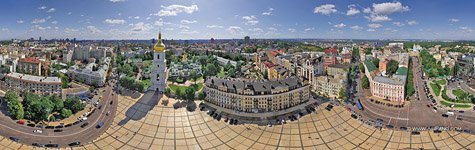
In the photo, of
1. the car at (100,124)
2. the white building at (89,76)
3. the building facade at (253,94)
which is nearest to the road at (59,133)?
the car at (100,124)

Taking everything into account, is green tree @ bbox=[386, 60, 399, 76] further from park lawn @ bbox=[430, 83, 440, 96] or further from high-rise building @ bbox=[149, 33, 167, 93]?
high-rise building @ bbox=[149, 33, 167, 93]

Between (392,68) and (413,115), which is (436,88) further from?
(413,115)

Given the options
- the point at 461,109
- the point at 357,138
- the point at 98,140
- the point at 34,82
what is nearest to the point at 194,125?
the point at 98,140

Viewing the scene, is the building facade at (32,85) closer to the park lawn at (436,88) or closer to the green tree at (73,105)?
the green tree at (73,105)

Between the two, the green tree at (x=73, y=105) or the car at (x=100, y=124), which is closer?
the car at (x=100, y=124)

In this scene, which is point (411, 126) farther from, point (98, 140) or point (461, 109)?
point (98, 140)

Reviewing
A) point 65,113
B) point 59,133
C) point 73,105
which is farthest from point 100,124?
point 73,105
